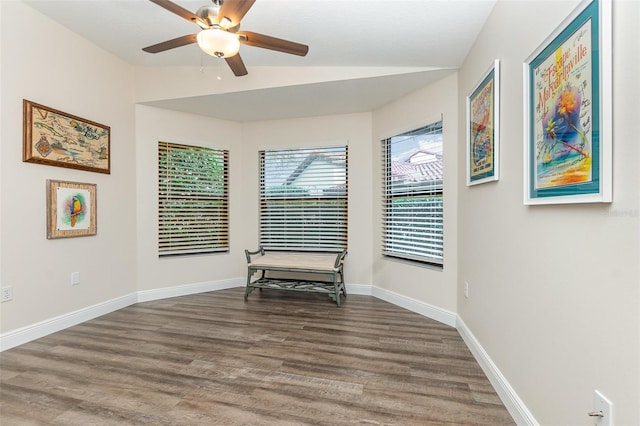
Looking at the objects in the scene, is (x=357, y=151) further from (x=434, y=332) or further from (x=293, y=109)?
(x=434, y=332)

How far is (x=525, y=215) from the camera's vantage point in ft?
5.32

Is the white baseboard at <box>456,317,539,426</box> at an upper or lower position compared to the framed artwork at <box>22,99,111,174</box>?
lower

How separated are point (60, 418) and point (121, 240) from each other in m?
2.24

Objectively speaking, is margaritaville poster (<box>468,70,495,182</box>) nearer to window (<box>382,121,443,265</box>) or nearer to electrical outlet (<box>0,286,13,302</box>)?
window (<box>382,121,443,265</box>)

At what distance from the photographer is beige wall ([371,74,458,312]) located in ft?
9.81

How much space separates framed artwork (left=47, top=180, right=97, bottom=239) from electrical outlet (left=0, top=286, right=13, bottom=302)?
19.5 inches

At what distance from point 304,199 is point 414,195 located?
1.57 metres

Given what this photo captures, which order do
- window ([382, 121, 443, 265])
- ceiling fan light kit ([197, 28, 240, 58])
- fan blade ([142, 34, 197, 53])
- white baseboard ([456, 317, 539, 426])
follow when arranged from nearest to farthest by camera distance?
white baseboard ([456, 317, 539, 426]), ceiling fan light kit ([197, 28, 240, 58]), fan blade ([142, 34, 197, 53]), window ([382, 121, 443, 265])

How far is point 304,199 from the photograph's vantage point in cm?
440

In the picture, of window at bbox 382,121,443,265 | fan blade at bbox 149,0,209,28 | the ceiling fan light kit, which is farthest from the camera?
window at bbox 382,121,443,265

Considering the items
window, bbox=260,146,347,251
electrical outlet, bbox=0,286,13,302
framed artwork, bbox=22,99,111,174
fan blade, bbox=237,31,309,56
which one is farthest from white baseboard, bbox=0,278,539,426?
fan blade, bbox=237,31,309,56

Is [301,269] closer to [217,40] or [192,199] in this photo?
[192,199]

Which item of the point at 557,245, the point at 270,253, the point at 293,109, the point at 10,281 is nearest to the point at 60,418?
the point at 10,281

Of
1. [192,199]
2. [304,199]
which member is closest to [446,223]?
[304,199]
